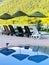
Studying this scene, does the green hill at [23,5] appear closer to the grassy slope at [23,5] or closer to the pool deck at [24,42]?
the grassy slope at [23,5]

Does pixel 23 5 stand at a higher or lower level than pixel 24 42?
lower

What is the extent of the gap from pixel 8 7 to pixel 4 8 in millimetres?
1204

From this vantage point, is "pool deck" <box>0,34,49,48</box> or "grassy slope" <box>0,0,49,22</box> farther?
"grassy slope" <box>0,0,49,22</box>

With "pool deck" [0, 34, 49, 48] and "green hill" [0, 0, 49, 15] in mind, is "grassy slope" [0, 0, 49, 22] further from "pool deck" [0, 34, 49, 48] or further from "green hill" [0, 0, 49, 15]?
"pool deck" [0, 34, 49, 48]

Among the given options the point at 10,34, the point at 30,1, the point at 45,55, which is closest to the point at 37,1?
the point at 30,1

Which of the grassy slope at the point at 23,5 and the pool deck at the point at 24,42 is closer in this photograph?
the pool deck at the point at 24,42

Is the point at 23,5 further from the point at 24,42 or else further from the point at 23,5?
the point at 24,42

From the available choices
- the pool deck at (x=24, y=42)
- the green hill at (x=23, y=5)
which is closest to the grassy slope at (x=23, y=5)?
the green hill at (x=23, y=5)

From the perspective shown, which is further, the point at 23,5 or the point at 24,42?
the point at 23,5

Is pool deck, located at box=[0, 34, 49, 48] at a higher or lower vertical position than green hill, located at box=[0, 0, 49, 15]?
higher

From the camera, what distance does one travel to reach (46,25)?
73.1 ft

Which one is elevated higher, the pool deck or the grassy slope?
the pool deck

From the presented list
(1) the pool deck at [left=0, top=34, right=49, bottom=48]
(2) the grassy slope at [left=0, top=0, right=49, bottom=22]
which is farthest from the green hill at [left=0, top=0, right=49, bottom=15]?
(1) the pool deck at [left=0, top=34, right=49, bottom=48]

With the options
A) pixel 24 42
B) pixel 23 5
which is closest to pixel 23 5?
pixel 23 5
